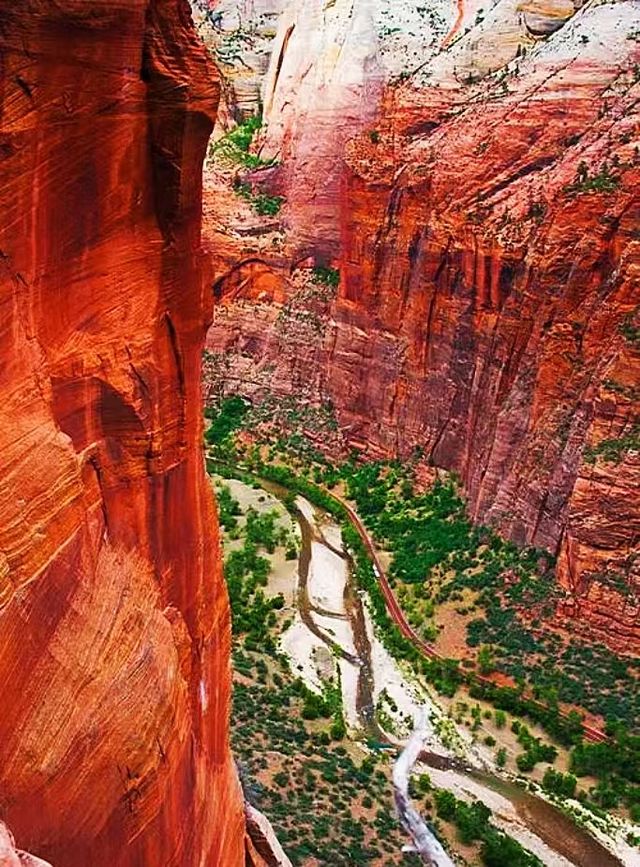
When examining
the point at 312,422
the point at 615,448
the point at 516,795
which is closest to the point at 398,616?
the point at 615,448

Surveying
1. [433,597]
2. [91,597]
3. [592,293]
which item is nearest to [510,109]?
[592,293]

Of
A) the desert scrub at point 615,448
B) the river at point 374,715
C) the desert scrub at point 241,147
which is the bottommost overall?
the river at point 374,715

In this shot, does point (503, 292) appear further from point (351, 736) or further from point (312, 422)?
point (351, 736)

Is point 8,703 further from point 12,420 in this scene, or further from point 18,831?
point 12,420

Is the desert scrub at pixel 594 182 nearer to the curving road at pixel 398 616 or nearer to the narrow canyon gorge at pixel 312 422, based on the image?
the narrow canyon gorge at pixel 312 422

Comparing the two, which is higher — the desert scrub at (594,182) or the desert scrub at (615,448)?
the desert scrub at (594,182)

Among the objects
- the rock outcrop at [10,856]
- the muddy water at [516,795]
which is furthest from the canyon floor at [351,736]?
the rock outcrop at [10,856]

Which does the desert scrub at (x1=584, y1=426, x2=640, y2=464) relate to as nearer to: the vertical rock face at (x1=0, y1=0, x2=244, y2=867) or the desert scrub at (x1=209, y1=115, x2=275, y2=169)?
the vertical rock face at (x1=0, y1=0, x2=244, y2=867)
